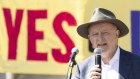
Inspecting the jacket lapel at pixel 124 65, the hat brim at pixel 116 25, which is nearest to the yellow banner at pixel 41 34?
the hat brim at pixel 116 25

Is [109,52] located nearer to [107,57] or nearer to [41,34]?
[107,57]

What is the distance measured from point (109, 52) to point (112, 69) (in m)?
0.12

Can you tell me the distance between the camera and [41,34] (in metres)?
4.64

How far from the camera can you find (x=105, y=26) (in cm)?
267

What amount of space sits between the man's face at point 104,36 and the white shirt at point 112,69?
52 millimetres

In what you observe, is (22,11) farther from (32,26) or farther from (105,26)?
(105,26)

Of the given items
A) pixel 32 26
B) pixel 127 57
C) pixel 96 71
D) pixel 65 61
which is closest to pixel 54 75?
pixel 65 61

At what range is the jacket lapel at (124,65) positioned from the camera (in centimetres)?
263

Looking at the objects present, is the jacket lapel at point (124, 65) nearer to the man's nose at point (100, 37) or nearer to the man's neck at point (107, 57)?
the man's neck at point (107, 57)

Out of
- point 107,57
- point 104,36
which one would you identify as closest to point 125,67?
point 107,57

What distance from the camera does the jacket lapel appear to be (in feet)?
8.64

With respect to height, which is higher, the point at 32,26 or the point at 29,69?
the point at 32,26

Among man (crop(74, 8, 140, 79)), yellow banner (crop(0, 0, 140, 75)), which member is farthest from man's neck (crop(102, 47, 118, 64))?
yellow banner (crop(0, 0, 140, 75))

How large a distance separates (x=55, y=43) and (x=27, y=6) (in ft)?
1.61
